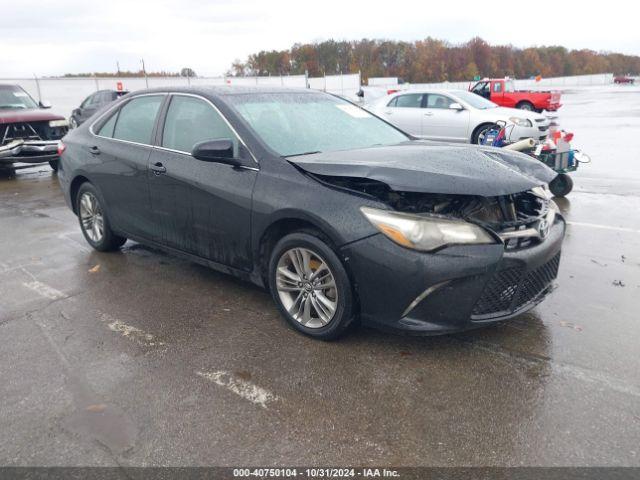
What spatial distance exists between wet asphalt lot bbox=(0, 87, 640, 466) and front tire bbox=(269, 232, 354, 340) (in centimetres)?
14

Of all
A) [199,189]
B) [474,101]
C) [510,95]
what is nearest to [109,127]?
[199,189]

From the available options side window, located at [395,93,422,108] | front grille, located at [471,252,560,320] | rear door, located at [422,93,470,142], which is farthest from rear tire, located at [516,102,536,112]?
front grille, located at [471,252,560,320]

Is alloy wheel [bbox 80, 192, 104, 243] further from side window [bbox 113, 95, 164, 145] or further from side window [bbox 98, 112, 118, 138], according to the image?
side window [bbox 113, 95, 164, 145]

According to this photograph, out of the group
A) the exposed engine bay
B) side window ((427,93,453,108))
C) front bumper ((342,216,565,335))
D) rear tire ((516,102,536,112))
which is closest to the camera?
front bumper ((342,216,565,335))

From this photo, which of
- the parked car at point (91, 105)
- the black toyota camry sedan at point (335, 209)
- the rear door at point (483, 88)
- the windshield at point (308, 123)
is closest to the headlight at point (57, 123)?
the black toyota camry sedan at point (335, 209)

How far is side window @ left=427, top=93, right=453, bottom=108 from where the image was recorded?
13.9 metres

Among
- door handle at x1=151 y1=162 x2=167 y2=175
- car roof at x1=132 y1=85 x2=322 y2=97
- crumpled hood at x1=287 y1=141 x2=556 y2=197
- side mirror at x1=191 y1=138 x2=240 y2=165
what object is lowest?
door handle at x1=151 y1=162 x2=167 y2=175

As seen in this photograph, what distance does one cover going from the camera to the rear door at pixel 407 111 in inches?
561

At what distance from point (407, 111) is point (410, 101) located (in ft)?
1.11

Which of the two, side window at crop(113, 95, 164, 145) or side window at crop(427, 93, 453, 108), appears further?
side window at crop(427, 93, 453, 108)

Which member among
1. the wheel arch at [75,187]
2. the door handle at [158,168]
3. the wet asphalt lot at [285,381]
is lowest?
the wet asphalt lot at [285,381]

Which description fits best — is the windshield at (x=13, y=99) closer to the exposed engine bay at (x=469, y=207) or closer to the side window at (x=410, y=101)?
the side window at (x=410, y=101)

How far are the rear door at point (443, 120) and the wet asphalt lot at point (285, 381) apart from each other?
9.00 meters

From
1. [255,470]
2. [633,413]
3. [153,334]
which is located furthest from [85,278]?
[633,413]
